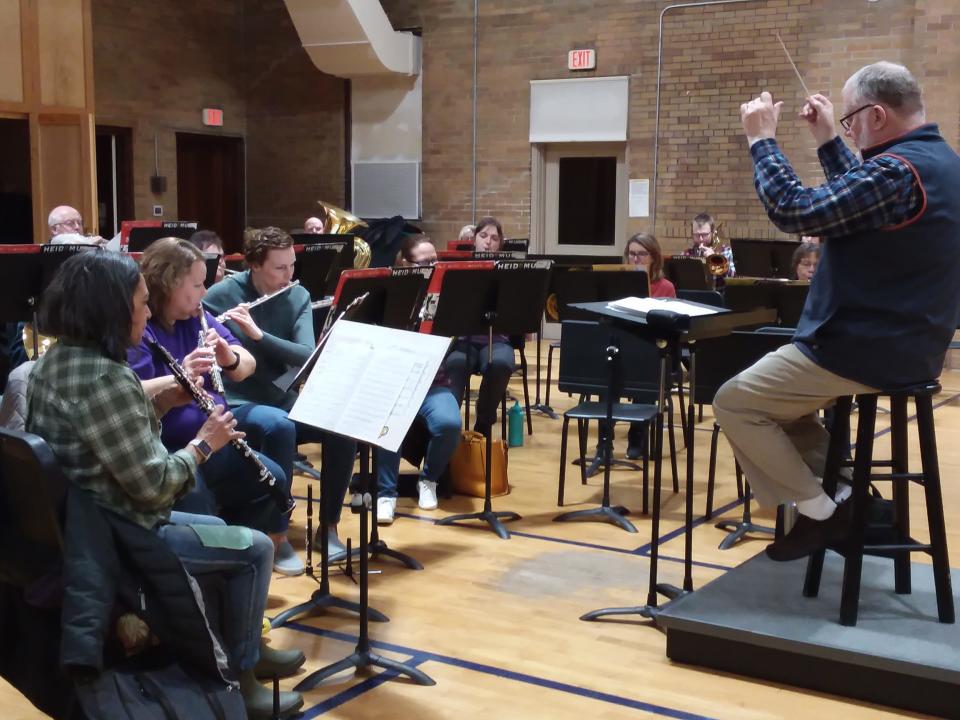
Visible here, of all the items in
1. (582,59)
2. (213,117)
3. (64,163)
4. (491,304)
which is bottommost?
(491,304)

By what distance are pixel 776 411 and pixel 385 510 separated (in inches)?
86.6

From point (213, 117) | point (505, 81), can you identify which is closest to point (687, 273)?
point (505, 81)

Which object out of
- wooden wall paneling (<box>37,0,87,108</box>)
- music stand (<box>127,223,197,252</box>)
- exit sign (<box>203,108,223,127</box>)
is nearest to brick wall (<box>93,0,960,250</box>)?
exit sign (<box>203,108,223,127</box>)

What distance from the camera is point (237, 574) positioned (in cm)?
280

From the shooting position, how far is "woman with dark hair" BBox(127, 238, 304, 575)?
12.3 feet

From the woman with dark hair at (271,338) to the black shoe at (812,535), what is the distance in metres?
1.66

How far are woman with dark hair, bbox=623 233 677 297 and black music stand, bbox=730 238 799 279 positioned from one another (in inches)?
88.7

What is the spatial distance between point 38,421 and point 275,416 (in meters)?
1.73

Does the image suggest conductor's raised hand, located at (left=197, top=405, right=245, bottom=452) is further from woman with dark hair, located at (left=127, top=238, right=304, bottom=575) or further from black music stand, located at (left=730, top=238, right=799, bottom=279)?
black music stand, located at (left=730, top=238, right=799, bottom=279)

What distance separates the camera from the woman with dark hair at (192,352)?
375 centimetres

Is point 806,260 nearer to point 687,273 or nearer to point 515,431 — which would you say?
point 687,273

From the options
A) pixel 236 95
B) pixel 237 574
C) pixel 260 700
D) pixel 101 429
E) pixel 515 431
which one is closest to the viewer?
pixel 101 429

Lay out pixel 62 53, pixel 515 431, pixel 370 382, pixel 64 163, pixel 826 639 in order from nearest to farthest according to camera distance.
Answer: pixel 370 382, pixel 826 639, pixel 515 431, pixel 62 53, pixel 64 163

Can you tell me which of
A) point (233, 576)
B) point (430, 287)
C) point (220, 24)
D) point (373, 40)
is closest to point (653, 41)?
point (373, 40)
